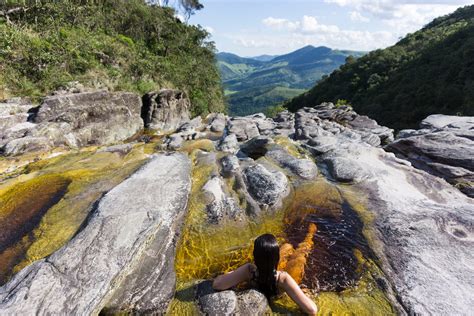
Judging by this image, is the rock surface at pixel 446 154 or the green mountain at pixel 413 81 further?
the green mountain at pixel 413 81

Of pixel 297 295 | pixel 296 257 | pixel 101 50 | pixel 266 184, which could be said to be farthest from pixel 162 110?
pixel 297 295

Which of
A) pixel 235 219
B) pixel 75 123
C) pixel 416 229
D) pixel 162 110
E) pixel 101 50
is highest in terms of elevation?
pixel 101 50

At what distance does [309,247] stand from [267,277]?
6.48 ft

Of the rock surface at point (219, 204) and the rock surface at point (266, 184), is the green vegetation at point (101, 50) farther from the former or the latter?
the rock surface at point (266, 184)

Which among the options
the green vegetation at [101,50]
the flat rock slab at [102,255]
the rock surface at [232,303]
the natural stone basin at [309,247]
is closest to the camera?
the flat rock slab at [102,255]

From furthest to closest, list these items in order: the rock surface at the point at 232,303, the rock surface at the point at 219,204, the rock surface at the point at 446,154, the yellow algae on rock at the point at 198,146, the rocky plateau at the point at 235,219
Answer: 1. the yellow algae on rock at the point at 198,146
2. the rock surface at the point at 446,154
3. the rock surface at the point at 219,204
4. the rocky plateau at the point at 235,219
5. the rock surface at the point at 232,303

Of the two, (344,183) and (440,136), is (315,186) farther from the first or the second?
(440,136)

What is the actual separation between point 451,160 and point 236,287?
965 centimetres

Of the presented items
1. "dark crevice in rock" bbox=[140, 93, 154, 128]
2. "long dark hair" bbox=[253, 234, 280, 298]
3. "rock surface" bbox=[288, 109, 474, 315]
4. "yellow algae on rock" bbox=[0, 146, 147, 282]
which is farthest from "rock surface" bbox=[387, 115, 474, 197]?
"dark crevice in rock" bbox=[140, 93, 154, 128]

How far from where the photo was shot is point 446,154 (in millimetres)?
10891

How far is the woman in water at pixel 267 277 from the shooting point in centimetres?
494

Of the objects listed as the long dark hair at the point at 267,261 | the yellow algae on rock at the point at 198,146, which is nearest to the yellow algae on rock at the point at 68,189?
the yellow algae on rock at the point at 198,146

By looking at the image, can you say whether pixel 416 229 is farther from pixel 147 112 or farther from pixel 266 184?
pixel 147 112

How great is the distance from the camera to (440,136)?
11938 millimetres
